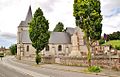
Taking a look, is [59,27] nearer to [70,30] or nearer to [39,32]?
[70,30]

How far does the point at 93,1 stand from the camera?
35.6 meters

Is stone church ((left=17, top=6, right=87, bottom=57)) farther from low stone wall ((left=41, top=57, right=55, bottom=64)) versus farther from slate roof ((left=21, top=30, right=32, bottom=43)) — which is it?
low stone wall ((left=41, top=57, right=55, bottom=64))

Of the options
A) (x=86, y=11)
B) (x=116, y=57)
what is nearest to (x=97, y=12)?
(x=86, y=11)

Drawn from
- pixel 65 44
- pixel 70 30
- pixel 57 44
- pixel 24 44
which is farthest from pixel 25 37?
pixel 70 30

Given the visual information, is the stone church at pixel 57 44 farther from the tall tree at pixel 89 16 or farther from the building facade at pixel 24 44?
the tall tree at pixel 89 16

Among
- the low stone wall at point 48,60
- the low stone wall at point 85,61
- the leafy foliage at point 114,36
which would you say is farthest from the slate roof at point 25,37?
the leafy foliage at point 114,36

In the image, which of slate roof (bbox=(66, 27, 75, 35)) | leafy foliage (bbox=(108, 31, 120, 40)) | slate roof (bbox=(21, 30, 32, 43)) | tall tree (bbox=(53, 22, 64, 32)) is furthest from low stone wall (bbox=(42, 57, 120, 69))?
leafy foliage (bbox=(108, 31, 120, 40))

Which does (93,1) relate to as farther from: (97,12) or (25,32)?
(25,32)

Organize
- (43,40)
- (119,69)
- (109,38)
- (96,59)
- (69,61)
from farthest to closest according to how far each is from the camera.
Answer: (109,38), (43,40), (69,61), (96,59), (119,69)

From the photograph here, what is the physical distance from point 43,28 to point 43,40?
2.93m

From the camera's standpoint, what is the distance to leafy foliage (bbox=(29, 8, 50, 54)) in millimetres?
58422

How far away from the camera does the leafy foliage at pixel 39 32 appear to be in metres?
58.4

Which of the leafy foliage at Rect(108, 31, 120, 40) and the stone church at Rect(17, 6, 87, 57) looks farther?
the leafy foliage at Rect(108, 31, 120, 40)

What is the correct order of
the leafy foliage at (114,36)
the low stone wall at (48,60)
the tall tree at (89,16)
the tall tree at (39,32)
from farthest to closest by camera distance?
the leafy foliage at (114,36) < the low stone wall at (48,60) < the tall tree at (39,32) < the tall tree at (89,16)
